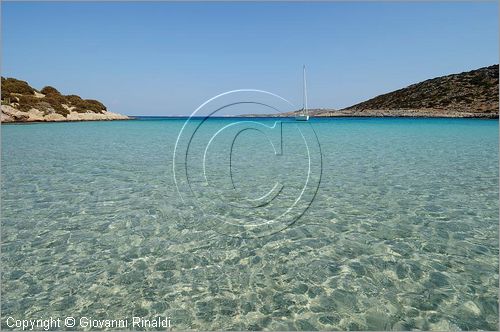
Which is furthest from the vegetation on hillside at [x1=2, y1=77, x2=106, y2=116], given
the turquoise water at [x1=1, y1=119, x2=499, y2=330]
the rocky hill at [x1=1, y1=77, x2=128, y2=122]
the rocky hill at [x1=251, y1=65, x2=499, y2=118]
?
the rocky hill at [x1=251, y1=65, x2=499, y2=118]

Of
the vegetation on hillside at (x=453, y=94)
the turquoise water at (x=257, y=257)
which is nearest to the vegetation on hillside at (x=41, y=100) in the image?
the turquoise water at (x=257, y=257)

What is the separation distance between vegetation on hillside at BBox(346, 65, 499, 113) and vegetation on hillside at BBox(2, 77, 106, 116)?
113 meters

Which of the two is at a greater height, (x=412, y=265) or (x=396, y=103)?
(x=396, y=103)

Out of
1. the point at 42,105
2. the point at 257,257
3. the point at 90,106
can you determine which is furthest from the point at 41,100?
the point at 257,257

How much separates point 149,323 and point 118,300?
2.99 ft

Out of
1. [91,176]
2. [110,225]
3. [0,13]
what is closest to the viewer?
[110,225]

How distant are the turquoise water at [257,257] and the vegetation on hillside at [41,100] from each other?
68.9 meters

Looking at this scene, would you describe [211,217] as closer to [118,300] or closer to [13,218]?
[118,300]

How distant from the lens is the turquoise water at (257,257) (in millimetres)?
5379

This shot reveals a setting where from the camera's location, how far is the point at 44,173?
53.1 feet

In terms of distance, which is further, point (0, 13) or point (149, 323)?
point (0, 13)

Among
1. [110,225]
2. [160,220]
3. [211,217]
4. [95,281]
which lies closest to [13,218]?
[110,225]

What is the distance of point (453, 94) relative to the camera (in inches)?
4264

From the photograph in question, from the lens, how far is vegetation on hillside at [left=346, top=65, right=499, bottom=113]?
97.0m
